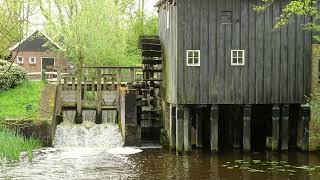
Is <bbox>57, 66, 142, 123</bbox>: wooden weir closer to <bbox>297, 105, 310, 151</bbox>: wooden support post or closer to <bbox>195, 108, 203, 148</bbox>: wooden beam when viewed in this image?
<bbox>195, 108, 203, 148</bbox>: wooden beam

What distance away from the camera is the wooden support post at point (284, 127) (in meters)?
21.2

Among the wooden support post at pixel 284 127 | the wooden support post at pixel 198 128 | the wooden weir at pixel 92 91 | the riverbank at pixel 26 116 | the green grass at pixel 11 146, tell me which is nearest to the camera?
the green grass at pixel 11 146

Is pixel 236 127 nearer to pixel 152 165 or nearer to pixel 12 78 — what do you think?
pixel 152 165

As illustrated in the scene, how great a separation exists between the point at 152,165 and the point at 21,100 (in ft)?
31.1

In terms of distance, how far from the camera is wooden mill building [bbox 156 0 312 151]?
2072 centimetres

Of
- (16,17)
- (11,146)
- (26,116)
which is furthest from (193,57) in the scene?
(16,17)

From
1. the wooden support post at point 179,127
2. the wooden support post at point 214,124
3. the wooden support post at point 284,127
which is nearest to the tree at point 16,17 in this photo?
the wooden support post at point 179,127

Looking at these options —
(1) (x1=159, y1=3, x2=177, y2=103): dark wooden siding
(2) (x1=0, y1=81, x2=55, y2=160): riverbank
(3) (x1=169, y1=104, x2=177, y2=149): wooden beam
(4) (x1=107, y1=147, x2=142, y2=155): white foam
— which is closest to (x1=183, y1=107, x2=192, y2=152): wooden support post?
(1) (x1=159, y1=3, x2=177, y2=103): dark wooden siding

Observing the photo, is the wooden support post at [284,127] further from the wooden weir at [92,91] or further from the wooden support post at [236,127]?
the wooden weir at [92,91]

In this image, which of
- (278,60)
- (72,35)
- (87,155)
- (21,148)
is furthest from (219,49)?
(72,35)

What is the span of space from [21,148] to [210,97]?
7.04m

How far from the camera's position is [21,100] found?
85.0 ft

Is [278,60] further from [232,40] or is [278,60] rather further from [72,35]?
[72,35]

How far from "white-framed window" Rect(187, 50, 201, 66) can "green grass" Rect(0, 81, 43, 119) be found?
23.1 feet
